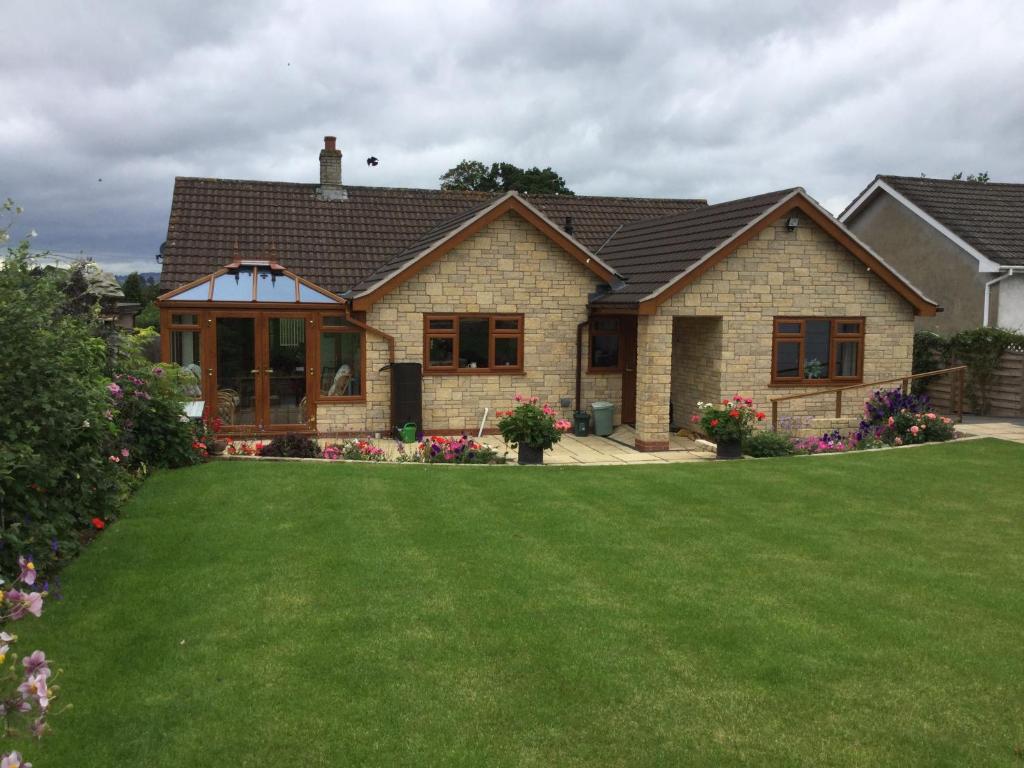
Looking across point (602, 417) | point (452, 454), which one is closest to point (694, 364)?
point (602, 417)

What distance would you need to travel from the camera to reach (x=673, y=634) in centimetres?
655

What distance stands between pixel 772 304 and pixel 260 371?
10.5 meters

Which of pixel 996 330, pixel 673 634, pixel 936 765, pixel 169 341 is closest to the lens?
pixel 936 765

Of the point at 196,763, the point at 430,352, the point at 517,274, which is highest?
the point at 517,274

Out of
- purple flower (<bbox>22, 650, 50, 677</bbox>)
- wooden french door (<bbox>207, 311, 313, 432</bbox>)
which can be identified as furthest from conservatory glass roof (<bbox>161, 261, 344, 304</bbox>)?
purple flower (<bbox>22, 650, 50, 677</bbox>)

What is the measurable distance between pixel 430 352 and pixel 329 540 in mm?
9491

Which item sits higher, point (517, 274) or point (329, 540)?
point (517, 274)

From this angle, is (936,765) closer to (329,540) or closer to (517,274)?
(329,540)

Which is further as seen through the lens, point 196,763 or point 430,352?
point 430,352

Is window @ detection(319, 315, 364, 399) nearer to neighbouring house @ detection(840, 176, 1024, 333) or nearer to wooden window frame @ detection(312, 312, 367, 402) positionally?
wooden window frame @ detection(312, 312, 367, 402)

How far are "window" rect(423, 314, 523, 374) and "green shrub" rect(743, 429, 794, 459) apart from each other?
5391 mm

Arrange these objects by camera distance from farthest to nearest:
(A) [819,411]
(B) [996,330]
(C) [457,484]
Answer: (B) [996,330] < (A) [819,411] < (C) [457,484]

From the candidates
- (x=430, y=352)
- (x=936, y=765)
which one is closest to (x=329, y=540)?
(x=936, y=765)

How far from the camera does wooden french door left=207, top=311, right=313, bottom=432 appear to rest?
56.5ft
